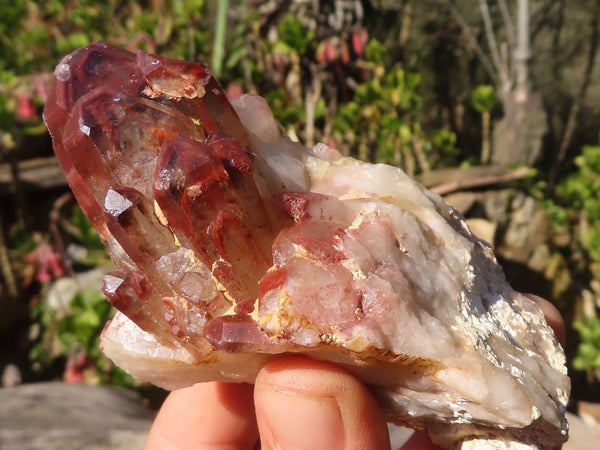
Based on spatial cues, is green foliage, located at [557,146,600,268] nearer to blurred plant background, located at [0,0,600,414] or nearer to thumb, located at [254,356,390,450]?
blurred plant background, located at [0,0,600,414]

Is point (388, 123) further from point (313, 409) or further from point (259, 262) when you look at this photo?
point (313, 409)

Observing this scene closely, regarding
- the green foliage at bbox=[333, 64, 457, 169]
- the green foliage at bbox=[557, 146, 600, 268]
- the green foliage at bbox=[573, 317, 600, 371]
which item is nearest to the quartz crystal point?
the green foliage at bbox=[573, 317, 600, 371]

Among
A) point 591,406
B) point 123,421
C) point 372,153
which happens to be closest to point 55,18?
point 372,153

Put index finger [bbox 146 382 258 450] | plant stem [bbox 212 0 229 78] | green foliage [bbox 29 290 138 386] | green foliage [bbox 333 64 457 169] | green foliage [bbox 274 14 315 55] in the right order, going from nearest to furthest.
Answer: index finger [bbox 146 382 258 450] < green foliage [bbox 29 290 138 386] < green foliage [bbox 274 14 315 55] < green foliage [bbox 333 64 457 169] < plant stem [bbox 212 0 229 78]

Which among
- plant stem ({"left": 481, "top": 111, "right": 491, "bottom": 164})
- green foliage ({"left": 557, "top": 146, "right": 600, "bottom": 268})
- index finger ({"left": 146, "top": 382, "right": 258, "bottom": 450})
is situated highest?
index finger ({"left": 146, "top": 382, "right": 258, "bottom": 450})

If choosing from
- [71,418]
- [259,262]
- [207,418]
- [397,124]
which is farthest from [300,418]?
[397,124]
